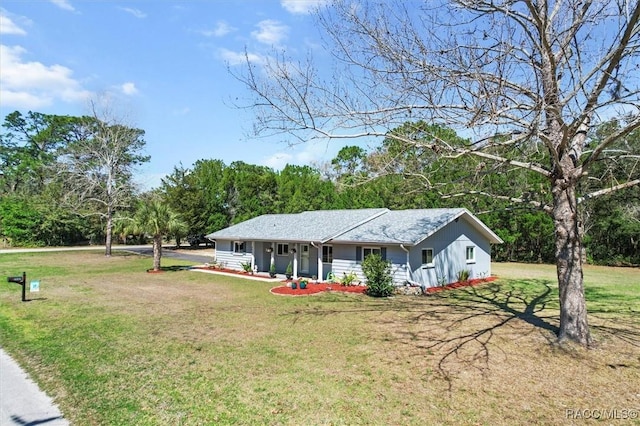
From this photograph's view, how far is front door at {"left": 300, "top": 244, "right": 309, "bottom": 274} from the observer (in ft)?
74.1

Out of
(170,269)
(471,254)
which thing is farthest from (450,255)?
(170,269)

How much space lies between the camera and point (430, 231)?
17703mm

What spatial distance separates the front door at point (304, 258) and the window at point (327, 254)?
1771 millimetres

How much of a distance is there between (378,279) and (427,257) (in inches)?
135

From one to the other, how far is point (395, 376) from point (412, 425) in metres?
1.82

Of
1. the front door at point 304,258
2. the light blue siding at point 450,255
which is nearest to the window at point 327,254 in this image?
the front door at point 304,258

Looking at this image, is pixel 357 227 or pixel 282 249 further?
pixel 282 249

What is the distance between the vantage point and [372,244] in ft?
60.0

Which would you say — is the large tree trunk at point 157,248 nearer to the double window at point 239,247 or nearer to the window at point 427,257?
the double window at point 239,247

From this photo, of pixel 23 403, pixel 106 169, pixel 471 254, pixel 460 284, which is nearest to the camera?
pixel 23 403

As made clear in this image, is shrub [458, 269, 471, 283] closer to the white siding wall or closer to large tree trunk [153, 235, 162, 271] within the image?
the white siding wall

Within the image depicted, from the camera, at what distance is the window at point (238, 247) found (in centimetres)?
2512

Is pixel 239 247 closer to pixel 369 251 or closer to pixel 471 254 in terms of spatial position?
pixel 369 251

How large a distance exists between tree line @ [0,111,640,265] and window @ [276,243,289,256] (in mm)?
4782
